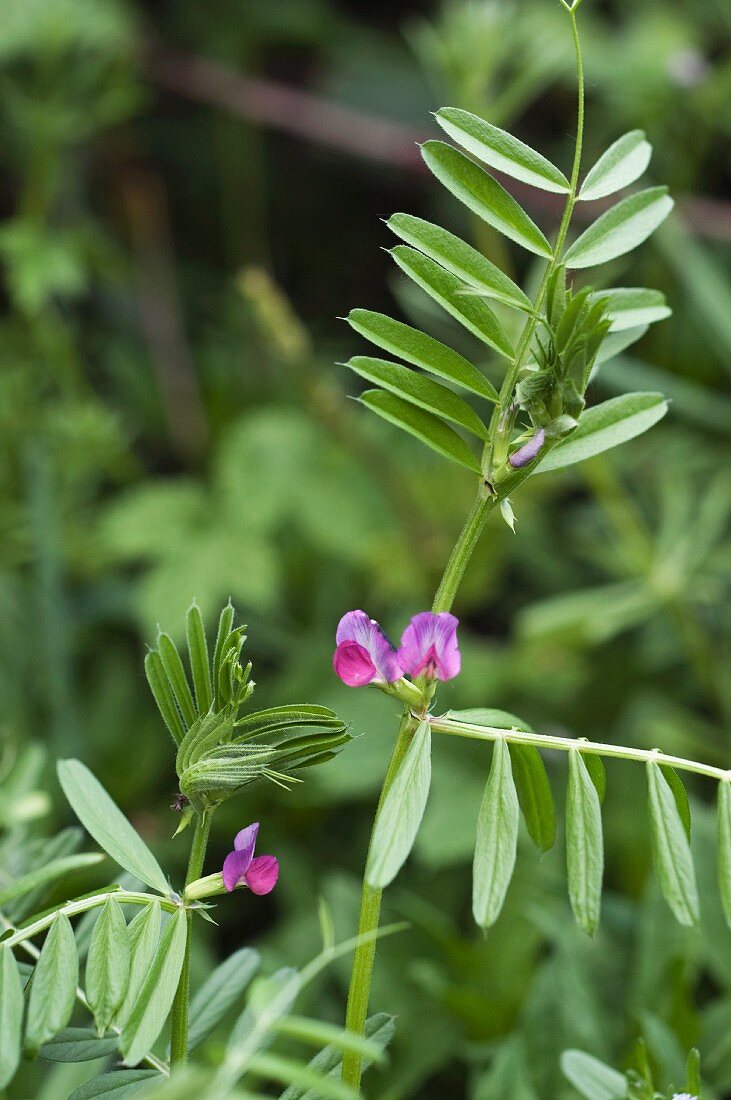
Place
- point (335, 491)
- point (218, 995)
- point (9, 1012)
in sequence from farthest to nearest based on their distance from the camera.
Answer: point (335, 491), point (218, 995), point (9, 1012)

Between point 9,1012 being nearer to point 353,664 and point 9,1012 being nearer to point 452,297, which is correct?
point 353,664

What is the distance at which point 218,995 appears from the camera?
1.37ft

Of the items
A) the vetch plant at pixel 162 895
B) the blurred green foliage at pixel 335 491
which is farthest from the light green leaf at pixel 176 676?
the blurred green foliage at pixel 335 491

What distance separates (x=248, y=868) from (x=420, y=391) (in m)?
0.16

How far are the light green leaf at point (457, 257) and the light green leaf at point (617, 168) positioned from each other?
39 millimetres

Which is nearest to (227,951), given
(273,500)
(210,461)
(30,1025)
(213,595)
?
(213,595)

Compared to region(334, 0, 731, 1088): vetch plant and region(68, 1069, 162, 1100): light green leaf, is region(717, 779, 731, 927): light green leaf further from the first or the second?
region(68, 1069, 162, 1100): light green leaf

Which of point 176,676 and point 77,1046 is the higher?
point 176,676

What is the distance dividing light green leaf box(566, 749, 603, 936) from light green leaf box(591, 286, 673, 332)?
150 millimetres

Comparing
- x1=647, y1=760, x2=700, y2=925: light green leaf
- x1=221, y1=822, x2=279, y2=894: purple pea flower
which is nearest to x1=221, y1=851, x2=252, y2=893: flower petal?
x1=221, y1=822, x2=279, y2=894: purple pea flower

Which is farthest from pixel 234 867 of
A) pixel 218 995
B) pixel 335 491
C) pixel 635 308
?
pixel 335 491

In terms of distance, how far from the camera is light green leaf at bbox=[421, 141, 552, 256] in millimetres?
370

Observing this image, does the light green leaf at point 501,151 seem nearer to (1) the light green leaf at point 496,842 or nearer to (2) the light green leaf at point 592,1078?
(1) the light green leaf at point 496,842

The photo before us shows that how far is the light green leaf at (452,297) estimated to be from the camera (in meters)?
0.37
